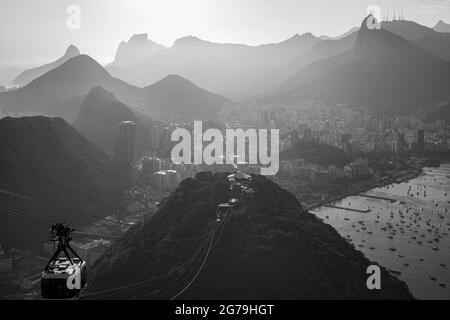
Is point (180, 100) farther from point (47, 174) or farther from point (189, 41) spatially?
point (189, 41)

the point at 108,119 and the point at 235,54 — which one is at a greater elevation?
the point at 235,54

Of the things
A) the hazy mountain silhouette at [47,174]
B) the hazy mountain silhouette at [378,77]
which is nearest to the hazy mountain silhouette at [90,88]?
the hazy mountain silhouette at [378,77]

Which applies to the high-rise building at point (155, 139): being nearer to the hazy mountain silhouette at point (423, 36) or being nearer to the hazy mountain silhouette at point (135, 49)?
the hazy mountain silhouette at point (423, 36)

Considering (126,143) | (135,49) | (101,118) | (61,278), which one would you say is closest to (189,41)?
(135,49)

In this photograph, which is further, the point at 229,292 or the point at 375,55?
the point at 375,55

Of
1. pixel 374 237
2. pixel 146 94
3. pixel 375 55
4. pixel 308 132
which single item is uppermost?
pixel 375 55
